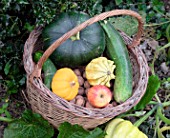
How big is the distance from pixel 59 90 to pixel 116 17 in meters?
0.91

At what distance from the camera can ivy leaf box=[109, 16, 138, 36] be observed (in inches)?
105

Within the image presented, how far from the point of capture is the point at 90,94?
212 centimetres

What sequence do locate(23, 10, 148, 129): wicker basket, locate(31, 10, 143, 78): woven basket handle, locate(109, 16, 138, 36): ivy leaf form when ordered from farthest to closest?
1. locate(109, 16, 138, 36): ivy leaf
2. locate(23, 10, 148, 129): wicker basket
3. locate(31, 10, 143, 78): woven basket handle

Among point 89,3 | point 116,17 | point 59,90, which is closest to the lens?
point 59,90

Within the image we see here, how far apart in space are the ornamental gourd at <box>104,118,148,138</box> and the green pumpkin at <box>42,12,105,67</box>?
1.37 ft

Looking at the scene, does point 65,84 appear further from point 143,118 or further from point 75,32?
point 143,118

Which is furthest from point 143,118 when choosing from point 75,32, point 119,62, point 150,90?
point 75,32

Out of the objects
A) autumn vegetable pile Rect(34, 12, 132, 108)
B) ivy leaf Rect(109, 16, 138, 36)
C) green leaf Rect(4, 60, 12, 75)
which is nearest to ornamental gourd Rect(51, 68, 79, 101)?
autumn vegetable pile Rect(34, 12, 132, 108)

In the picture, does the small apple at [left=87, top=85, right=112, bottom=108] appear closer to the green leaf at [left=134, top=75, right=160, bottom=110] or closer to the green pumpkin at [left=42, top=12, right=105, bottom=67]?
the green pumpkin at [left=42, top=12, right=105, bottom=67]

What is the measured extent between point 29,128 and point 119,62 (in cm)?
63

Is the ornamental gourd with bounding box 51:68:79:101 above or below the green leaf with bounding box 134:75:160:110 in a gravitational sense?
above

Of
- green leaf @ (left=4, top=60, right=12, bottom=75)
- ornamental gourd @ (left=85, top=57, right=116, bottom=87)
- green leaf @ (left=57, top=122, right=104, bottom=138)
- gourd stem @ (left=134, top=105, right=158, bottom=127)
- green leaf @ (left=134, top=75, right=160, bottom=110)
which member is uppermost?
ornamental gourd @ (left=85, top=57, right=116, bottom=87)

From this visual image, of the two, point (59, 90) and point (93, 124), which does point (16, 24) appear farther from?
point (93, 124)

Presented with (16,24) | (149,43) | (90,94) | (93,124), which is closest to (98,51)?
(90,94)
